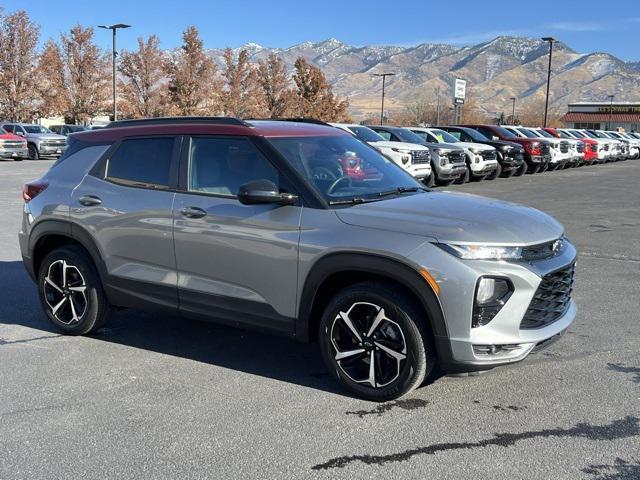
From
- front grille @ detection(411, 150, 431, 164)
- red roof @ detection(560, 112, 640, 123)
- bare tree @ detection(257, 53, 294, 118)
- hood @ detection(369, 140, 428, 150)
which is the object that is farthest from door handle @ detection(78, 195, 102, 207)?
red roof @ detection(560, 112, 640, 123)

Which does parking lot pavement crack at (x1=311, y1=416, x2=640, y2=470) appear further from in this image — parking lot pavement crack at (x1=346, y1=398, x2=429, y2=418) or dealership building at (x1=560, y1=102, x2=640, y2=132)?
dealership building at (x1=560, y1=102, x2=640, y2=132)

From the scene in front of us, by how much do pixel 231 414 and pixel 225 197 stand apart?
4.83 feet

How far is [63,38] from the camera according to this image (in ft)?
165

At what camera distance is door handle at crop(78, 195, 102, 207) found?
528cm

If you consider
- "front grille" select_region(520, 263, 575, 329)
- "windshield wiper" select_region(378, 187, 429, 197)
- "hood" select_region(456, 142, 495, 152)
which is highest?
"hood" select_region(456, 142, 495, 152)

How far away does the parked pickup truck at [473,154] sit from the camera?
2005cm

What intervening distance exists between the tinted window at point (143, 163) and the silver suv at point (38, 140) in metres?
29.2

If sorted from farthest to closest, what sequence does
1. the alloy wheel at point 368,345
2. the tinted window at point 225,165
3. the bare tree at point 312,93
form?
the bare tree at point 312,93
the tinted window at point 225,165
the alloy wheel at point 368,345

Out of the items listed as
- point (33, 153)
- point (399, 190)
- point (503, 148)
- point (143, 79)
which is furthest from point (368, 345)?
point (143, 79)

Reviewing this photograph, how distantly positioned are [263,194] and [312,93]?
54001 mm

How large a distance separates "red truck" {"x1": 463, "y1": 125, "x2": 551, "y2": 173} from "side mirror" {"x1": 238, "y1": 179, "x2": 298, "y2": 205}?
21.0 m

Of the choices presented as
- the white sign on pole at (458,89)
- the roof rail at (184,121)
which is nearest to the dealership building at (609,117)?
the white sign on pole at (458,89)

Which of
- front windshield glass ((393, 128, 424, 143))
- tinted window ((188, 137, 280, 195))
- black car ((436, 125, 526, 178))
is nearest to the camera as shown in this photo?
tinted window ((188, 137, 280, 195))

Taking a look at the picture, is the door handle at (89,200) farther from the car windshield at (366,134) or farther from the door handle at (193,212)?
the car windshield at (366,134)
